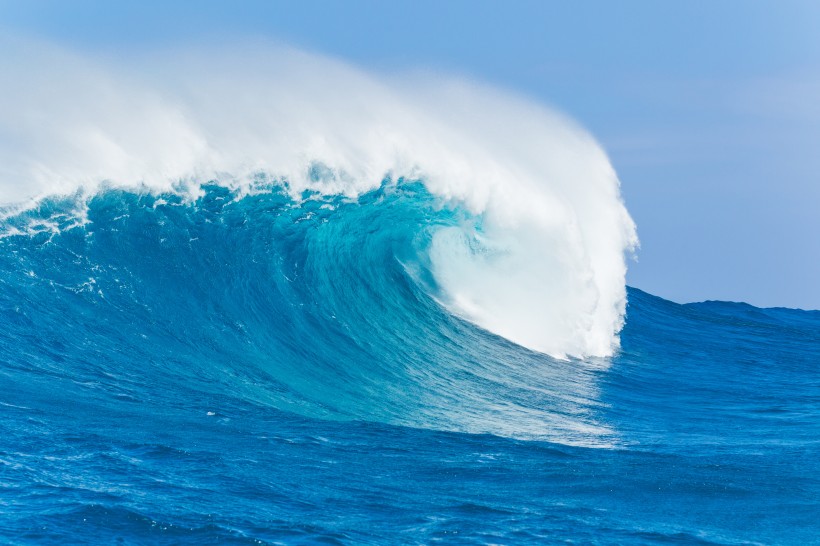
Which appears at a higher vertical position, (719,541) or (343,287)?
(343,287)

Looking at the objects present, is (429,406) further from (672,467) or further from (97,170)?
(97,170)

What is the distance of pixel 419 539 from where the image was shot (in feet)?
17.6

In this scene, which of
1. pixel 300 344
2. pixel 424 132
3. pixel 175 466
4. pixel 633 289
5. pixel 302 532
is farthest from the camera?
pixel 633 289

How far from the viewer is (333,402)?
9250 mm

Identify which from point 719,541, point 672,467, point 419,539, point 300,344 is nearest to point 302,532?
point 419,539

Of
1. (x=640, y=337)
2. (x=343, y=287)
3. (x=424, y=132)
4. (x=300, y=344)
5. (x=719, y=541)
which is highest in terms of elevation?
(x=424, y=132)

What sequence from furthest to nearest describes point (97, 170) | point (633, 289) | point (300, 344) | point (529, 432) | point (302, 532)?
1. point (633, 289)
2. point (97, 170)
3. point (300, 344)
4. point (529, 432)
5. point (302, 532)

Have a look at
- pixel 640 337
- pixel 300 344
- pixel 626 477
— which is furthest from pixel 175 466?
pixel 640 337

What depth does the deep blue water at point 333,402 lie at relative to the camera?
5.72m

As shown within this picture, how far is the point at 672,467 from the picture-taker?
288 inches

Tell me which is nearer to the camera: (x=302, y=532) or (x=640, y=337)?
(x=302, y=532)

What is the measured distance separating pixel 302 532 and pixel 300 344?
5755 mm

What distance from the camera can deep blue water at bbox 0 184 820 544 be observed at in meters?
→ 5.72

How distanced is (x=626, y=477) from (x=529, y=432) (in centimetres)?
167
